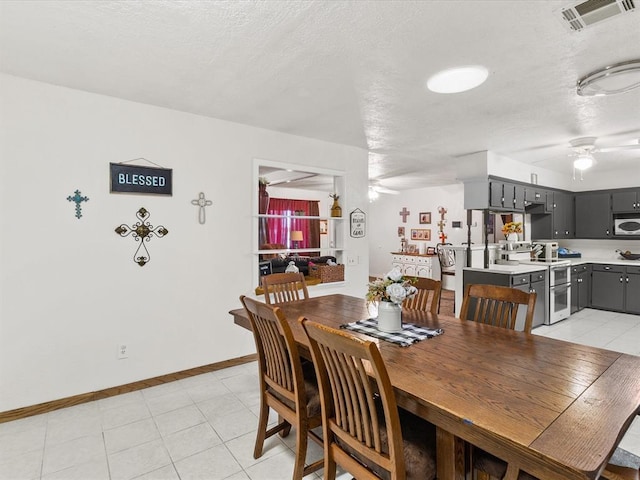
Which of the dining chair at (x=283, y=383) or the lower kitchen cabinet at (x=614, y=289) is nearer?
the dining chair at (x=283, y=383)

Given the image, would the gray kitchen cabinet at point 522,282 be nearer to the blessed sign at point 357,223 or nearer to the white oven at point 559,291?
the white oven at point 559,291

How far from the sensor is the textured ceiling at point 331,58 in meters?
1.75

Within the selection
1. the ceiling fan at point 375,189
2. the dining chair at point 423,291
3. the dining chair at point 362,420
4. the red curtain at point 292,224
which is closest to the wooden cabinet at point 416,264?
the ceiling fan at point 375,189

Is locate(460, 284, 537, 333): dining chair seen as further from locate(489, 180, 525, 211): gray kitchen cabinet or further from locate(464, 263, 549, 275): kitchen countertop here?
locate(489, 180, 525, 211): gray kitchen cabinet

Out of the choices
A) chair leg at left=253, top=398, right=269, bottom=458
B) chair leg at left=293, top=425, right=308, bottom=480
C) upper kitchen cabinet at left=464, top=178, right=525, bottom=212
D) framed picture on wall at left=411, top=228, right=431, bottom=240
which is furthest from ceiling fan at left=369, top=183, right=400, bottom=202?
chair leg at left=293, top=425, right=308, bottom=480

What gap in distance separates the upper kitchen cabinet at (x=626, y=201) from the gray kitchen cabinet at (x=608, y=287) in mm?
1009

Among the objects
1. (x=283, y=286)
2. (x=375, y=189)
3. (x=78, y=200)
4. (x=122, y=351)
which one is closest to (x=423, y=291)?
(x=283, y=286)

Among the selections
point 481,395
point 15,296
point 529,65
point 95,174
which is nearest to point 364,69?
point 529,65

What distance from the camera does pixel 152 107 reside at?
120 inches

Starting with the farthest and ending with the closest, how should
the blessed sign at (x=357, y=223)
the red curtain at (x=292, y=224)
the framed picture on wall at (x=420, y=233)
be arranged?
the framed picture on wall at (x=420, y=233) < the red curtain at (x=292, y=224) < the blessed sign at (x=357, y=223)

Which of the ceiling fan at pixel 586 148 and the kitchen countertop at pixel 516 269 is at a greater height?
the ceiling fan at pixel 586 148

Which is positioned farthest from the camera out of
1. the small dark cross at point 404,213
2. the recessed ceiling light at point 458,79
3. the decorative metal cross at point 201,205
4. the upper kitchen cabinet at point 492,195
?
the small dark cross at point 404,213

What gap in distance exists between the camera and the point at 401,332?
2012 mm

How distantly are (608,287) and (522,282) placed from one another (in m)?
2.45
